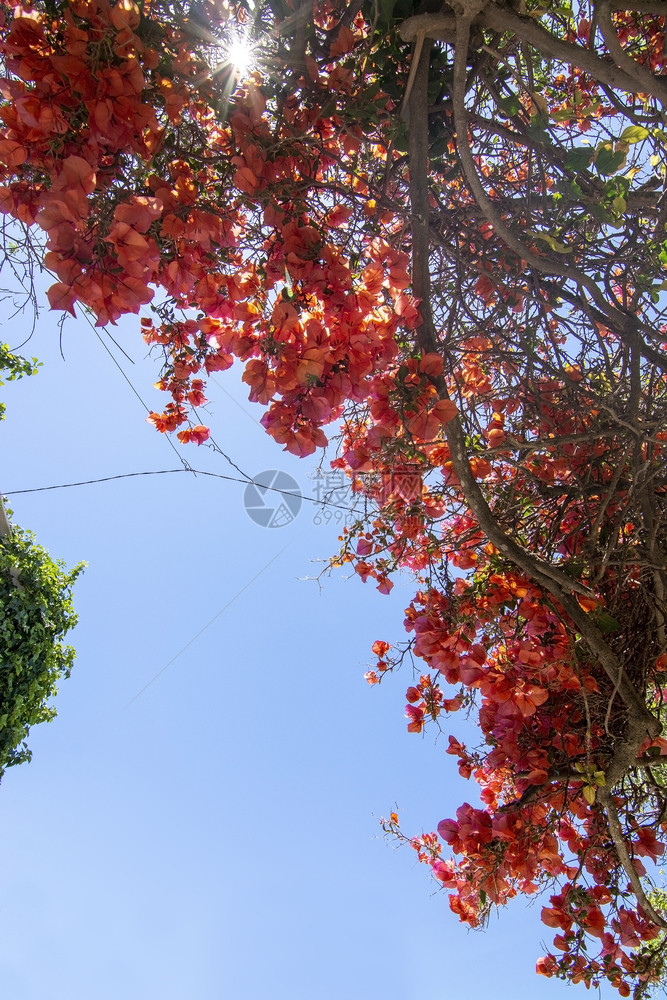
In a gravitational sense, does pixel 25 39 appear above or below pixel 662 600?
below

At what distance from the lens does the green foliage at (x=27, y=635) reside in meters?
2.52

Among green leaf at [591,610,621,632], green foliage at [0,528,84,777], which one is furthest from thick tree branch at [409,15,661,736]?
green foliage at [0,528,84,777]

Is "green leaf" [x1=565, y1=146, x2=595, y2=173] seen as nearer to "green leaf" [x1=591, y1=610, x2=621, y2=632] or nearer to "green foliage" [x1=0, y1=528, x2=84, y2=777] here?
"green leaf" [x1=591, y1=610, x2=621, y2=632]

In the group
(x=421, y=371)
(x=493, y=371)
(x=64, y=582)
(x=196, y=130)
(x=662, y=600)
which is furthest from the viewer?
(x=64, y=582)

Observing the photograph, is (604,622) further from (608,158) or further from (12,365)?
(12,365)

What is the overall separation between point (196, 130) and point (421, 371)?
92 centimetres

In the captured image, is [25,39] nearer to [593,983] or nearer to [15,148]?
[15,148]

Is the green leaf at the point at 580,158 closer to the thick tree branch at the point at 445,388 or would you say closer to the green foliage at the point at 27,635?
the thick tree branch at the point at 445,388

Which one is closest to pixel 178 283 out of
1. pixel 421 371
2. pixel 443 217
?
pixel 421 371

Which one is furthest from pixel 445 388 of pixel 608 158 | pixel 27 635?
pixel 27 635

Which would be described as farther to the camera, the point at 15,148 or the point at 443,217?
the point at 443,217

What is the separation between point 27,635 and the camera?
258 cm

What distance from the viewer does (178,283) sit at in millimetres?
1428

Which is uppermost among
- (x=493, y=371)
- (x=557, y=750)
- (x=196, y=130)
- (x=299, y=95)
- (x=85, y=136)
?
(x=493, y=371)
